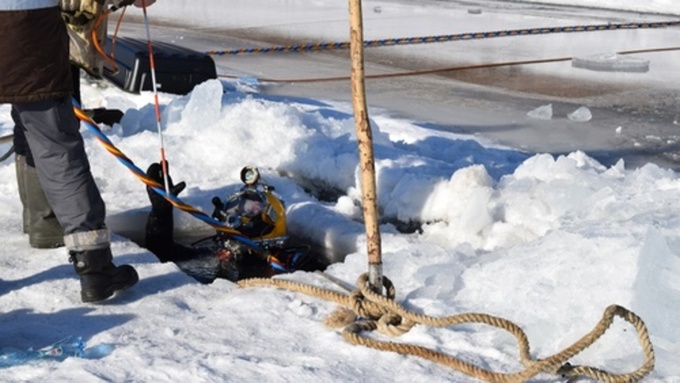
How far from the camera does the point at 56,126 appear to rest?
13.5 ft

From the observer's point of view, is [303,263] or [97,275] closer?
[97,275]

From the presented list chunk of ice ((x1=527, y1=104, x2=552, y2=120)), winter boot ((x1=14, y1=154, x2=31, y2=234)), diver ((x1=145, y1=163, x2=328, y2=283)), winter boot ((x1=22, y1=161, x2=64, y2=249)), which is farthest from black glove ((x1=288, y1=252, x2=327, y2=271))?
chunk of ice ((x1=527, y1=104, x2=552, y2=120))

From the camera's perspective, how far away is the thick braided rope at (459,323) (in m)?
3.47

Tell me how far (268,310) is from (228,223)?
45.4 inches

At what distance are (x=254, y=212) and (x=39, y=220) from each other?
1.03 metres

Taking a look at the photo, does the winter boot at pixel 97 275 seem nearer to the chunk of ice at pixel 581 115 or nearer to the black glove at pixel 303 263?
the black glove at pixel 303 263

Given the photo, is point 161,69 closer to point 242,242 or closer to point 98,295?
point 242,242

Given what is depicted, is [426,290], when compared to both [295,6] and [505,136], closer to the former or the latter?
[505,136]

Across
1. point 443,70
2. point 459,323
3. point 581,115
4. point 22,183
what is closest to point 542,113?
point 581,115

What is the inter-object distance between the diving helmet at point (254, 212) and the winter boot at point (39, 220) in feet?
2.69

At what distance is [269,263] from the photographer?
17.0 feet

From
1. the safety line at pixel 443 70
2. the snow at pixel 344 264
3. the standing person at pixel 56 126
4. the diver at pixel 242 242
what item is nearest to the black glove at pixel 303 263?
the diver at pixel 242 242

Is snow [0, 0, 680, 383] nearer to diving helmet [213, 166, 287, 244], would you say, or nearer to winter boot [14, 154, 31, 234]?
winter boot [14, 154, 31, 234]

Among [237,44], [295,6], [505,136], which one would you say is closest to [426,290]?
[505,136]
